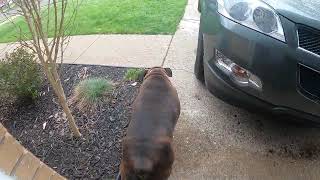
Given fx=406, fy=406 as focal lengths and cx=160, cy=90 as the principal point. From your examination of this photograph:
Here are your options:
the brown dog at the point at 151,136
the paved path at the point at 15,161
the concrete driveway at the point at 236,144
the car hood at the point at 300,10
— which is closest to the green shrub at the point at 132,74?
the concrete driveway at the point at 236,144

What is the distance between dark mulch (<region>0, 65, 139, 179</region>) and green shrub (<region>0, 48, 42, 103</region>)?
153mm

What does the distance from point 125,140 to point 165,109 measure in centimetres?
45

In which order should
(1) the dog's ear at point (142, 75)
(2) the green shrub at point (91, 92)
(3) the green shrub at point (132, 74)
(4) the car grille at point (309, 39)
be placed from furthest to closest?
1. (3) the green shrub at point (132, 74)
2. (2) the green shrub at point (91, 92)
3. (1) the dog's ear at point (142, 75)
4. (4) the car grille at point (309, 39)

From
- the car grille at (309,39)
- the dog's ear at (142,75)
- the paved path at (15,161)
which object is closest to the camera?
the paved path at (15,161)

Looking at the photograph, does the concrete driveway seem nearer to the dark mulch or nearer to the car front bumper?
the car front bumper

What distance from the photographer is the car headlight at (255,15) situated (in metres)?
2.89

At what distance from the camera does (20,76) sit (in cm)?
421

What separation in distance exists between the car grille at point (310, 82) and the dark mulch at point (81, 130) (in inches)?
65.6

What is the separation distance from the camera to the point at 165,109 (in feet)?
10.7

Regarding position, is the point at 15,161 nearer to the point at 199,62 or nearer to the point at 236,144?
the point at 236,144

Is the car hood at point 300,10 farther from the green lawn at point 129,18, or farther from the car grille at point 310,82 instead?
the green lawn at point 129,18

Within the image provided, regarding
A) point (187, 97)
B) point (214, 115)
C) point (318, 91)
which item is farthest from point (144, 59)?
point (318, 91)

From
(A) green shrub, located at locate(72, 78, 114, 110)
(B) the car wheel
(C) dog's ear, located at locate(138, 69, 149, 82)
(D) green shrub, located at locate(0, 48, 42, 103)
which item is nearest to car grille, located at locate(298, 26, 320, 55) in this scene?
(B) the car wheel

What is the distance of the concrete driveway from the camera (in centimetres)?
336
